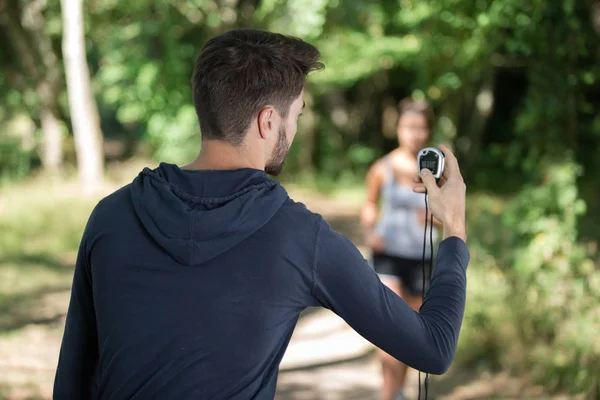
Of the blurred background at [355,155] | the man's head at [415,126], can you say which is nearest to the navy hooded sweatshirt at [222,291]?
the man's head at [415,126]

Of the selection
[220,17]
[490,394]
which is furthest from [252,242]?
[220,17]

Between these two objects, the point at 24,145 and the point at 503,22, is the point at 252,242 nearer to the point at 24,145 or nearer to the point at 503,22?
the point at 503,22

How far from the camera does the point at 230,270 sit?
4.69 feet

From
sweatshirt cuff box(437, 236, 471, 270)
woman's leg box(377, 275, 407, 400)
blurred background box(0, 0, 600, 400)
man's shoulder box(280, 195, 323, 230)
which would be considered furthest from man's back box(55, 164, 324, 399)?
blurred background box(0, 0, 600, 400)

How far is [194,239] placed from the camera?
1.43m

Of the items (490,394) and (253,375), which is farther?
(490,394)

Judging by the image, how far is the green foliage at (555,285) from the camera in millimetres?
5309

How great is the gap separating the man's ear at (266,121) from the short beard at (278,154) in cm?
4

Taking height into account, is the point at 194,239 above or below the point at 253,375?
above

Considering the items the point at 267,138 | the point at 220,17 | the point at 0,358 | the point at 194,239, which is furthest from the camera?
the point at 220,17

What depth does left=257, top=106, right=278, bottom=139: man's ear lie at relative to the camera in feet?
5.09

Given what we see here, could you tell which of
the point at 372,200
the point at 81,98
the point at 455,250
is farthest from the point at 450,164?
the point at 81,98

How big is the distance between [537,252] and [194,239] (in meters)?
5.31

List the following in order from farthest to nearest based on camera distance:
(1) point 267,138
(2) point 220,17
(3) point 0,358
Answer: (2) point 220,17 < (3) point 0,358 < (1) point 267,138
